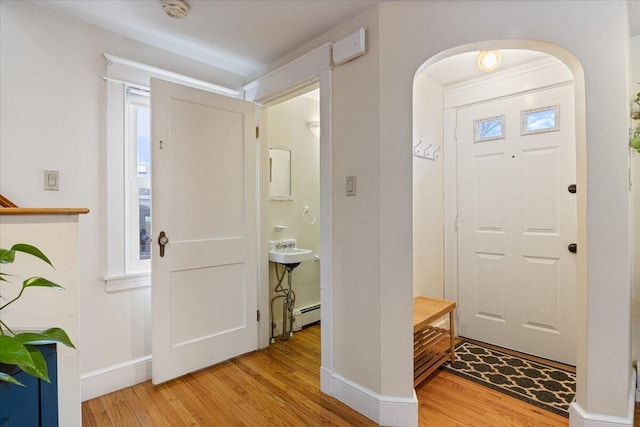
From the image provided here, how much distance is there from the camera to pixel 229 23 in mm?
2018

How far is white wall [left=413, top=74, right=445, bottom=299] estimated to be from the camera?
2.72 m

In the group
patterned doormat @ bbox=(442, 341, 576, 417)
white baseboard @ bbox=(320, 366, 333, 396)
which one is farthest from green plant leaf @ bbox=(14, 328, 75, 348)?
patterned doormat @ bbox=(442, 341, 576, 417)

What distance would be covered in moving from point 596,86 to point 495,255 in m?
1.57

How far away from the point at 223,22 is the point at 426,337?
2.53 meters

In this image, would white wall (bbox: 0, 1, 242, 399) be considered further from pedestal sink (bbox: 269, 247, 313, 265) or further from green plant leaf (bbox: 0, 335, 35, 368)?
green plant leaf (bbox: 0, 335, 35, 368)

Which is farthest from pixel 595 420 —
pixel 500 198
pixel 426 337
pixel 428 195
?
pixel 428 195

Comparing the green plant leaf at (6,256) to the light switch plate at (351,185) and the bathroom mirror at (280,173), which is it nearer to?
the light switch plate at (351,185)

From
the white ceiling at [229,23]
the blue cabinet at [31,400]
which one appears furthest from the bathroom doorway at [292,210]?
the blue cabinet at [31,400]

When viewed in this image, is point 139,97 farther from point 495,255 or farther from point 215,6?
point 495,255

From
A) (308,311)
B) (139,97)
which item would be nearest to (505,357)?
(308,311)

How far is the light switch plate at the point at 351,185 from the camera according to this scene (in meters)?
1.93

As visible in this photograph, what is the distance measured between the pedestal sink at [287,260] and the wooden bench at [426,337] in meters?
1.05

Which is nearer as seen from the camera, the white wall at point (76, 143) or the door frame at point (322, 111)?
the white wall at point (76, 143)

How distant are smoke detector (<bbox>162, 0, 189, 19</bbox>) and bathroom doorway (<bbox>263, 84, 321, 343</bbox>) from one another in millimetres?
1002
